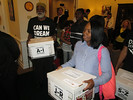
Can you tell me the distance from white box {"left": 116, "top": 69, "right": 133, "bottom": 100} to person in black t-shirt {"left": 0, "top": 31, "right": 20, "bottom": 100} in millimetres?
1353

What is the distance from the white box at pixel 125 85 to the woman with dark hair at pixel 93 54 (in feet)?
1.19

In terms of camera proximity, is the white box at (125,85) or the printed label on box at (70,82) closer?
the printed label on box at (70,82)

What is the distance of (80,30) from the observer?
7.67ft

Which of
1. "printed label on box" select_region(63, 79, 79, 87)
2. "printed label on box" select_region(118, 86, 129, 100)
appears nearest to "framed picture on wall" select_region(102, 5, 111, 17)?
"printed label on box" select_region(118, 86, 129, 100)

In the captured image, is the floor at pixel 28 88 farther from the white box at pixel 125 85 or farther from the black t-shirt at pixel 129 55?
the black t-shirt at pixel 129 55

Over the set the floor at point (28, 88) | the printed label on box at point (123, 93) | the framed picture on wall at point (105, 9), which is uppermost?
the framed picture on wall at point (105, 9)

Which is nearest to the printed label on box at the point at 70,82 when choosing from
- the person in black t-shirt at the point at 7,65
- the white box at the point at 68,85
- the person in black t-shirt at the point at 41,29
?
the white box at the point at 68,85

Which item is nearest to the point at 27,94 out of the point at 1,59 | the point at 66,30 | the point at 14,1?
the point at 1,59

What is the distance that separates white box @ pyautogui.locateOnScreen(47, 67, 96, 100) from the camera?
2.78ft

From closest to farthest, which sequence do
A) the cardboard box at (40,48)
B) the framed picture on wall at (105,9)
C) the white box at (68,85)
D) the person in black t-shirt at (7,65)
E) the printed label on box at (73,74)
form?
1. the white box at (68,85)
2. the printed label on box at (73,74)
3. the person in black t-shirt at (7,65)
4. the cardboard box at (40,48)
5. the framed picture on wall at (105,9)

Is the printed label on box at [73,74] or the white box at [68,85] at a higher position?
the printed label on box at [73,74]

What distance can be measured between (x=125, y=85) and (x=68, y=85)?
2.55 ft

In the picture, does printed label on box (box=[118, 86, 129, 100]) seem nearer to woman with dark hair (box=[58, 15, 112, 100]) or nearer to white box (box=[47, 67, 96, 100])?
woman with dark hair (box=[58, 15, 112, 100])

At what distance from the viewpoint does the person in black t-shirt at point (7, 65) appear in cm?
142
